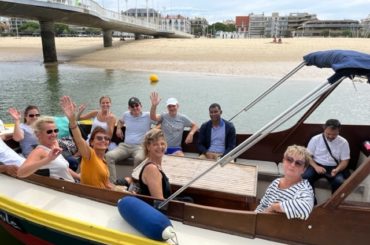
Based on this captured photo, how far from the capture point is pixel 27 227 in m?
3.13

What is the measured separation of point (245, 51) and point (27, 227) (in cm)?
3024

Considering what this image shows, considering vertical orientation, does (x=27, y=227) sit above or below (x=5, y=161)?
below

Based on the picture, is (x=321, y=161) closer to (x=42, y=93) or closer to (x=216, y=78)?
(x=42, y=93)

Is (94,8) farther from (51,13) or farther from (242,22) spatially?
(242,22)

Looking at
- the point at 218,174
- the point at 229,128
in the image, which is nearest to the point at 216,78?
the point at 229,128

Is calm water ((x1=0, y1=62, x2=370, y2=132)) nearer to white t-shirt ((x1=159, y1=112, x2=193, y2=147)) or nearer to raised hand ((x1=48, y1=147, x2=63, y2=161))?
white t-shirt ((x1=159, y1=112, x2=193, y2=147))

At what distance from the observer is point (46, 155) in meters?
3.12

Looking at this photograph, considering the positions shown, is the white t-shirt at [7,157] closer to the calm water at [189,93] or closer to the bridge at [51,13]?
the calm water at [189,93]

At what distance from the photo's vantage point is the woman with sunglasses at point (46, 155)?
2996 millimetres

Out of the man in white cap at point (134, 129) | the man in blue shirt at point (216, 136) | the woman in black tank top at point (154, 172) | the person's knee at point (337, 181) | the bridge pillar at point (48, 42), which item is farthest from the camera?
the bridge pillar at point (48, 42)

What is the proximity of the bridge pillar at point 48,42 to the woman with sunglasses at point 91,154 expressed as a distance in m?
30.6

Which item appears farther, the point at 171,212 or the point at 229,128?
the point at 229,128

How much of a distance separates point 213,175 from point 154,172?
93cm

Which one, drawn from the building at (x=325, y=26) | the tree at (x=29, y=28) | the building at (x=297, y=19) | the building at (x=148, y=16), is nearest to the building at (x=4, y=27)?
the tree at (x=29, y=28)
